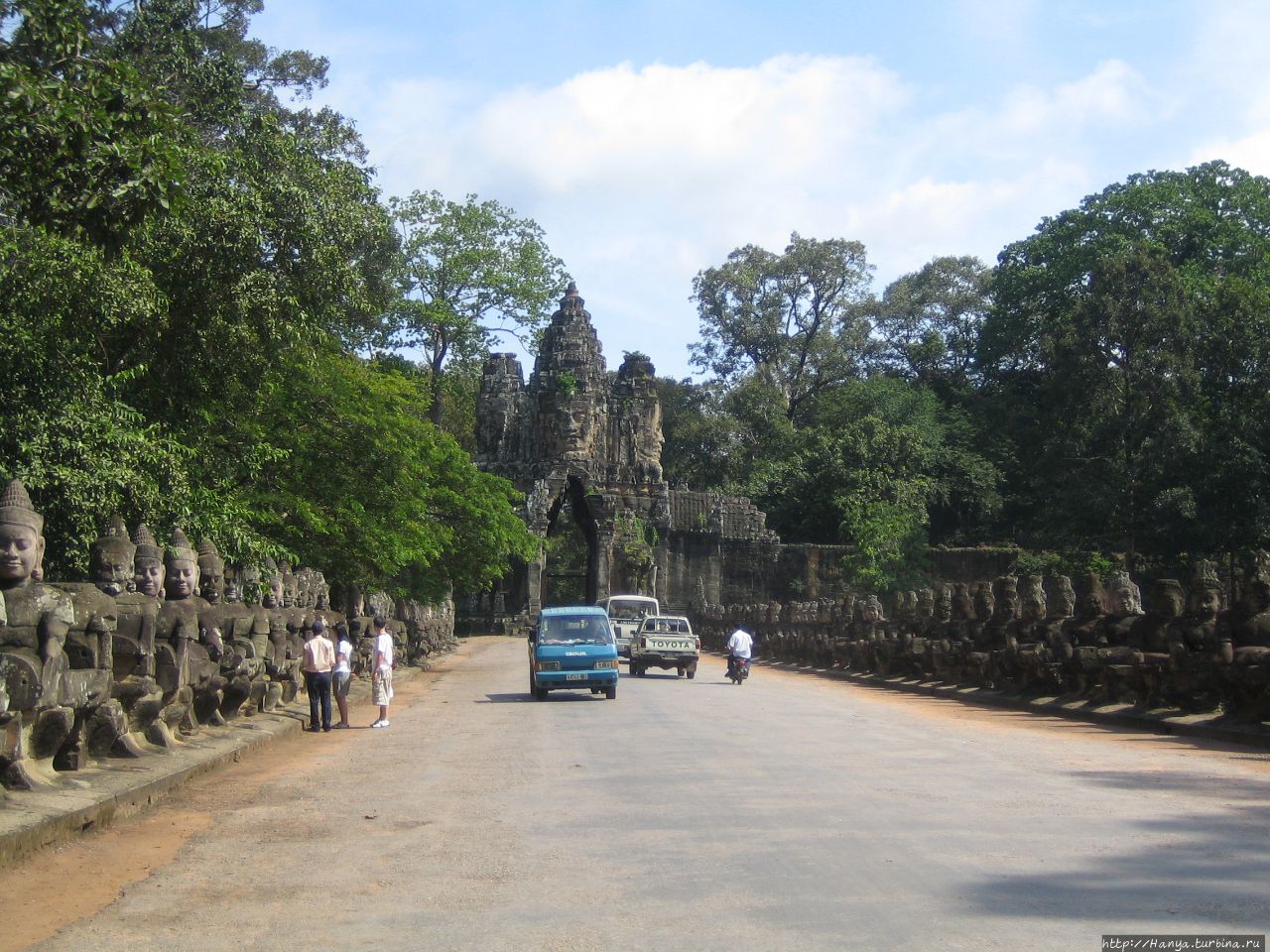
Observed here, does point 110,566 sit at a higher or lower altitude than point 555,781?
higher

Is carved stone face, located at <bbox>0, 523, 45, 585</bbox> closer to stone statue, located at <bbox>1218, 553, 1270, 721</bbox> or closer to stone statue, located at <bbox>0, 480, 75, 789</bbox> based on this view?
stone statue, located at <bbox>0, 480, 75, 789</bbox>

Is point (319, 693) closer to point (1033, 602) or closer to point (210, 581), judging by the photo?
point (210, 581)

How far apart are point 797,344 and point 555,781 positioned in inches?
2620

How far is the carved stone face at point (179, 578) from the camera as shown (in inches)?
528

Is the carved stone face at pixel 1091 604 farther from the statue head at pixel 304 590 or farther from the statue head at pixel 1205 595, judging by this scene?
the statue head at pixel 304 590

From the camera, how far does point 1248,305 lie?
4028cm

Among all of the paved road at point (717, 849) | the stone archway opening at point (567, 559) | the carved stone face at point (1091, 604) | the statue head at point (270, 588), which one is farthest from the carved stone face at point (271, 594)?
the stone archway opening at point (567, 559)

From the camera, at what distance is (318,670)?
1758cm

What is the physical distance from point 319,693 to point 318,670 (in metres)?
0.40

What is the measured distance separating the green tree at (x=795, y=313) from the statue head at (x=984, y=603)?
165 ft

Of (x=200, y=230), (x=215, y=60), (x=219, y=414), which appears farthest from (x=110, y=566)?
(x=215, y=60)

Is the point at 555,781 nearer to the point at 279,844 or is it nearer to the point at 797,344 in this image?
the point at 279,844

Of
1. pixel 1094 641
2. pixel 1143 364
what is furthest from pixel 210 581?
pixel 1143 364

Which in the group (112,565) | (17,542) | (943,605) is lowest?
(943,605)
